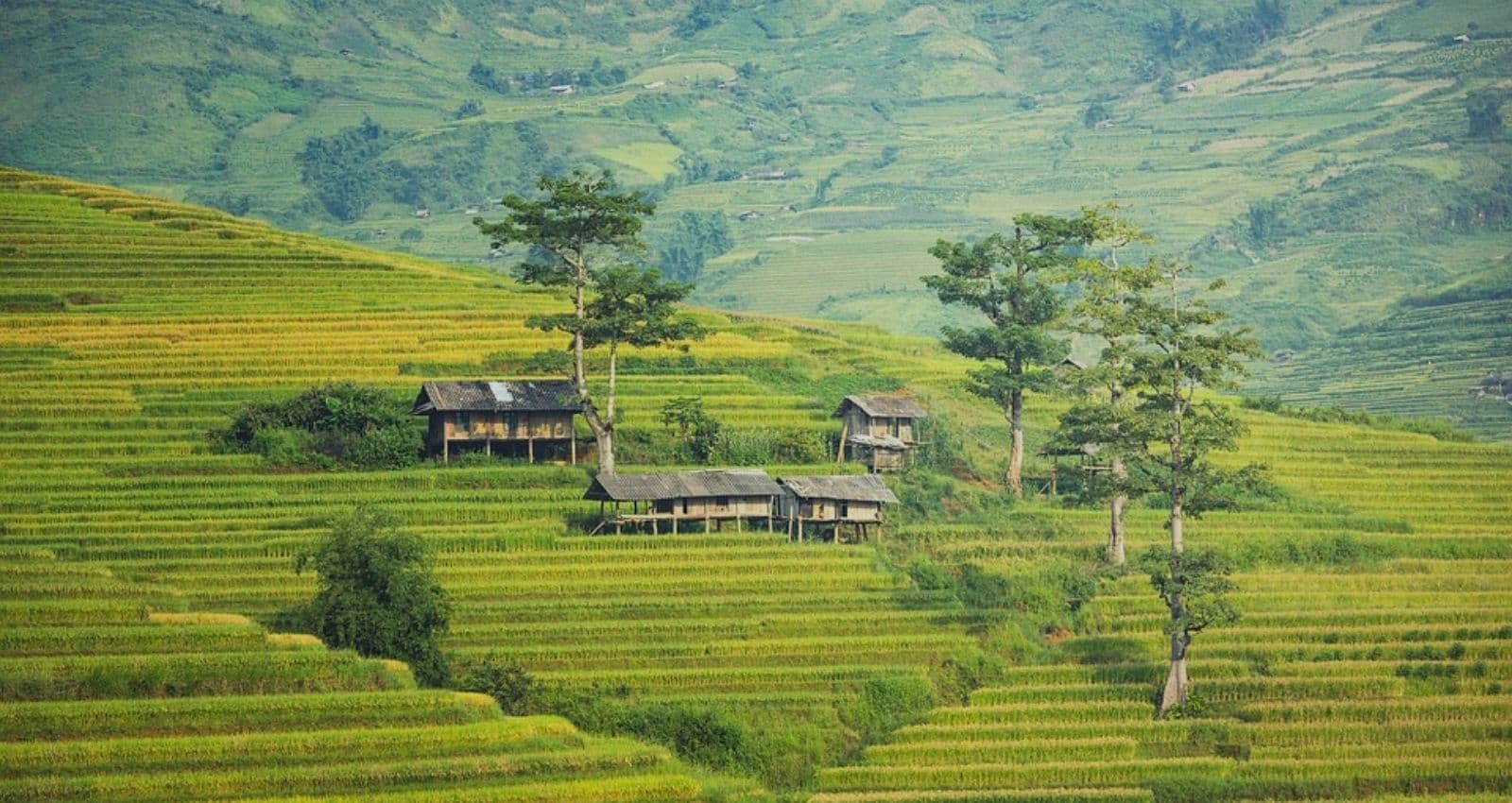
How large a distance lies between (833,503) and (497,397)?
10.5 meters

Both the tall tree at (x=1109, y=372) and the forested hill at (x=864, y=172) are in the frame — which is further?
the forested hill at (x=864, y=172)

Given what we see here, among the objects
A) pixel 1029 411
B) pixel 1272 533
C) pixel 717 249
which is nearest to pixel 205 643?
pixel 1272 533

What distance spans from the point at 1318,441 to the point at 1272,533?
1220 centimetres

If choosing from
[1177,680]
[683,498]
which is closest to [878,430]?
[683,498]

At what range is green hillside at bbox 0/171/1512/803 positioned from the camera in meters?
47.8

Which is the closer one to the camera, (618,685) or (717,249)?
(618,685)

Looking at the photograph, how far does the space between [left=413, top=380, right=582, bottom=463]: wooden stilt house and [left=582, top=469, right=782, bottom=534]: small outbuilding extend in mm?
4644

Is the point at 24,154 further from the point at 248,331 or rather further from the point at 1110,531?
the point at 1110,531

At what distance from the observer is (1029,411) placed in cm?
8125

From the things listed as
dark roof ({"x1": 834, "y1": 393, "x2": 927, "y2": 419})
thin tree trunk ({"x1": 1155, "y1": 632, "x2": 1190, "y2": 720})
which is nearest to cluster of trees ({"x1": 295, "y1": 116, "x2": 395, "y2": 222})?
dark roof ({"x1": 834, "y1": 393, "x2": 927, "y2": 419})

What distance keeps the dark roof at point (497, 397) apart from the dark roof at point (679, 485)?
4651 millimetres

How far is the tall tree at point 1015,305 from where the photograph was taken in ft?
240

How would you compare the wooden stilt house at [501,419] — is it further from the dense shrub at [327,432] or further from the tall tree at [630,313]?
the tall tree at [630,313]

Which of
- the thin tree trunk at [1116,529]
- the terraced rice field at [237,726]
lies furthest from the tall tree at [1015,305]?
the terraced rice field at [237,726]
